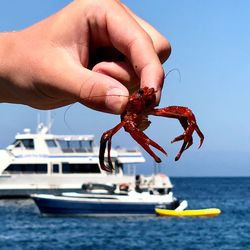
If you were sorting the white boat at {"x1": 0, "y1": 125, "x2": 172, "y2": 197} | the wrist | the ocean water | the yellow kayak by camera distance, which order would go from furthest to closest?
the white boat at {"x1": 0, "y1": 125, "x2": 172, "y2": 197} < the yellow kayak < the ocean water < the wrist

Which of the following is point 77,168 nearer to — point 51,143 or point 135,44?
point 51,143

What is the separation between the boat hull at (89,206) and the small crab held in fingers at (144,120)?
28.5m

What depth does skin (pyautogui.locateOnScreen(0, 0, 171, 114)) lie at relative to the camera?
4.34 feet

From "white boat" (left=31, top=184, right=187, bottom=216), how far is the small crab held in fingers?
93.1 feet

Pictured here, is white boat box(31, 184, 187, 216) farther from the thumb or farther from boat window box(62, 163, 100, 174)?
the thumb

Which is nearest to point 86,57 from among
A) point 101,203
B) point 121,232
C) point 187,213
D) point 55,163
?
point 121,232

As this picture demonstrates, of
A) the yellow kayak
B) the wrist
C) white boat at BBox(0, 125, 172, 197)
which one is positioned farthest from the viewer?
white boat at BBox(0, 125, 172, 197)

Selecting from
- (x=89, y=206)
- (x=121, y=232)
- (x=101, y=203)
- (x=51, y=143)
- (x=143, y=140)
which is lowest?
(x=121, y=232)

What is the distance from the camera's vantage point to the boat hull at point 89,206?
30.0m

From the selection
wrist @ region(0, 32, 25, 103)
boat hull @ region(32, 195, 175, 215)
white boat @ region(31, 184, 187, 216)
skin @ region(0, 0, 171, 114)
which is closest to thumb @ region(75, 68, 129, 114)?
skin @ region(0, 0, 171, 114)

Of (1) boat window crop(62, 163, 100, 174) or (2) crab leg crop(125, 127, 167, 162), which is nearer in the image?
(2) crab leg crop(125, 127, 167, 162)

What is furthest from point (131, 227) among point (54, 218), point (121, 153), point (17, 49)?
point (17, 49)

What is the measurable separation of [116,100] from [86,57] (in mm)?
228

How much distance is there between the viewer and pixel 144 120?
1291 mm
